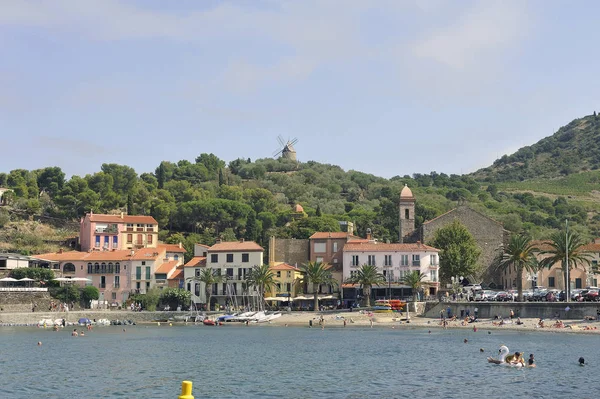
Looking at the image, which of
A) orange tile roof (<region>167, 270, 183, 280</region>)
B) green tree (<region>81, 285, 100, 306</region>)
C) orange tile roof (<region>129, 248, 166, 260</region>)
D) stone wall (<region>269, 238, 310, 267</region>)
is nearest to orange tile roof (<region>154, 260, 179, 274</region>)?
orange tile roof (<region>167, 270, 183, 280</region>)

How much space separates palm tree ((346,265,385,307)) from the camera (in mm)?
88000

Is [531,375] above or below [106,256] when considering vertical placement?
below

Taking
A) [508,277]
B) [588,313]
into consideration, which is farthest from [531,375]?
[508,277]

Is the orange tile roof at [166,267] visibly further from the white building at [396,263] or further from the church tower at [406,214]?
the church tower at [406,214]

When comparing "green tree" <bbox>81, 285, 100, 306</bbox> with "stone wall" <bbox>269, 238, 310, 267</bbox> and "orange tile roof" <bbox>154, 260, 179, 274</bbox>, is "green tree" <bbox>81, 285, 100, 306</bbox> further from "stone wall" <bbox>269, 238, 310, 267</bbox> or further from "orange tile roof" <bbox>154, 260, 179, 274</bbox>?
"stone wall" <bbox>269, 238, 310, 267</bbox>

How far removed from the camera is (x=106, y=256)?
101 m

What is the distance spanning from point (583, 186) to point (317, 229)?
9889cm

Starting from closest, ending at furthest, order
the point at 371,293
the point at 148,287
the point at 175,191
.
A: the point at 371,293
the point at 148,287
the point at 175,191

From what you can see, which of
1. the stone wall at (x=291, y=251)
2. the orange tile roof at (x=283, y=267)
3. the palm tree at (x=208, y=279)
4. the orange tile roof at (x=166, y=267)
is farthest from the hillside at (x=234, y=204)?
the palm tree at (x=208, y=279)

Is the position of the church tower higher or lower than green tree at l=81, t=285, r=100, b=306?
higher

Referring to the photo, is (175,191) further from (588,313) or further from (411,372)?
(411,372)

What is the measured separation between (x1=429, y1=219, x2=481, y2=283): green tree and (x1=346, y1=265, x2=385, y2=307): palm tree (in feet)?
28.7

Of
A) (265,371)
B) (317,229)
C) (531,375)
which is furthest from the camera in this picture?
(317,229)

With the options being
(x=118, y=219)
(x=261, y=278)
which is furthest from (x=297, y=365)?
(x=118, y=219)
